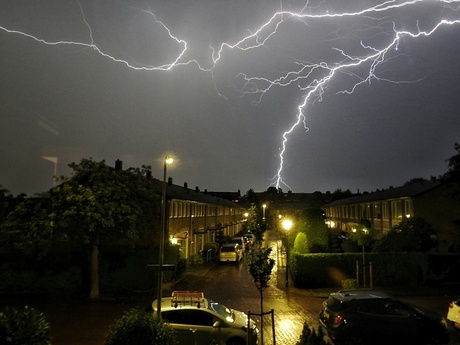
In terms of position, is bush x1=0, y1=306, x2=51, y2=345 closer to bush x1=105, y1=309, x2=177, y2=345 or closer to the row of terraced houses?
bush x1=105, y1=309, x2=177, y2=345

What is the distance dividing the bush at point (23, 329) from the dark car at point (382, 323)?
25.0 feet

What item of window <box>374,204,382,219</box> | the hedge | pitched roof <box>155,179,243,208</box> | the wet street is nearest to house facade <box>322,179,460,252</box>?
window <box>374,204,382,219</box>

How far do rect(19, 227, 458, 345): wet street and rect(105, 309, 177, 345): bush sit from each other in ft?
18.2

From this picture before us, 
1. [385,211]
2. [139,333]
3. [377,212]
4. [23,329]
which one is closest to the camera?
[23,329]

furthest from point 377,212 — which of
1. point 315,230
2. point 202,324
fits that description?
point 202,324

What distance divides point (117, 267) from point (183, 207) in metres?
11.0

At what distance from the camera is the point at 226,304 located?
1811 cm

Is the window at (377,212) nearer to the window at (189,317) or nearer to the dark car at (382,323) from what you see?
the dark car at (382,323)

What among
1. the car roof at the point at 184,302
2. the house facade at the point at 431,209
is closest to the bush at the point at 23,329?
the car roof at the point at 184,302

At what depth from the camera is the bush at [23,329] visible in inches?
251

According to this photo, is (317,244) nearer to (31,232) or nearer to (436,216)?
(436,216)

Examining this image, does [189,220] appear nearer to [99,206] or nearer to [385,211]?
[99,206]

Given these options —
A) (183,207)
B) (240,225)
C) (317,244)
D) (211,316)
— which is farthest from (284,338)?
(240,225)

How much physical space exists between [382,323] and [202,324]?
5.02m
